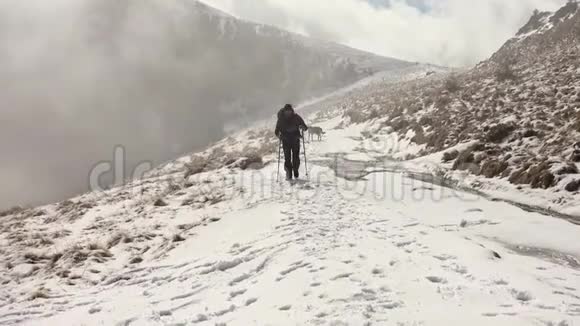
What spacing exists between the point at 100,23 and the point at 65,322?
184160mm

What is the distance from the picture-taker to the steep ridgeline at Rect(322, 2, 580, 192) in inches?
491

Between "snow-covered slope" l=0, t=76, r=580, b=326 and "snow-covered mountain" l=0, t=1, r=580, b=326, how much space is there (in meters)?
0.04

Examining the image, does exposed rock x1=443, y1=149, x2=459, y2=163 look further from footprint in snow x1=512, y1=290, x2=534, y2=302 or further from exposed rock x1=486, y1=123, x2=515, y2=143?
footprint in snow x1=512, y1=290, x2=534, y2=302

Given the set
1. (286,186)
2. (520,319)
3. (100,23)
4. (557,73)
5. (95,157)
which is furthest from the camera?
(100,23)

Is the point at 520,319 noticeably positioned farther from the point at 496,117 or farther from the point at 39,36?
the point at 39,36

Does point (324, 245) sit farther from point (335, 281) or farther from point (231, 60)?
point (231, 60)

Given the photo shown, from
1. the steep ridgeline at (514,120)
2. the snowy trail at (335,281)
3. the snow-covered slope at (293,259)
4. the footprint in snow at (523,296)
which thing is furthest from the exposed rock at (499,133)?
the footprint in snow at (523,296)

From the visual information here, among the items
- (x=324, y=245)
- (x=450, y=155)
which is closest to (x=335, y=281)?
(x=324, y=245)

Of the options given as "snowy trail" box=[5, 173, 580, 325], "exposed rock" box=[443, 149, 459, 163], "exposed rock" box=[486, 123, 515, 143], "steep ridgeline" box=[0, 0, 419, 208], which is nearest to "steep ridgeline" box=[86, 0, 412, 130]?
"steep ridgeline" box=[0, 0, 419, 208]

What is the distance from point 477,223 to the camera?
9461mm

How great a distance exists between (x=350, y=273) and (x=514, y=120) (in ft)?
43.8

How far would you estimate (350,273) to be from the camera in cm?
621

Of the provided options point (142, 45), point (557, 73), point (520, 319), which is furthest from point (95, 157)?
point (520, 319)
